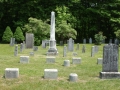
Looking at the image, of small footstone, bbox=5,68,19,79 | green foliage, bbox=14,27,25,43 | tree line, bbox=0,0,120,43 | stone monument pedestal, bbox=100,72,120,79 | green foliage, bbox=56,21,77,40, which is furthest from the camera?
tree line, bbox=0,0,120,43

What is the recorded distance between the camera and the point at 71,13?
1615 inches

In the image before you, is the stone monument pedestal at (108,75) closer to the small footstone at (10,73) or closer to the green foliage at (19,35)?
the small footstone at (10,73)

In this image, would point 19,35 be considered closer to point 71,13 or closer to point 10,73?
point 71,13

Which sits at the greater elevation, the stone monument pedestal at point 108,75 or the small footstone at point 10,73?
the small footstone at point 10,73

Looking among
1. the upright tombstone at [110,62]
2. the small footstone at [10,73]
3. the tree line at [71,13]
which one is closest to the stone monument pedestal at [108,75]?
the upright tombstone at [110,62]

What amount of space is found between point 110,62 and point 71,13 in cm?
3101

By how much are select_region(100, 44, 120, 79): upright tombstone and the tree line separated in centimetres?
2610

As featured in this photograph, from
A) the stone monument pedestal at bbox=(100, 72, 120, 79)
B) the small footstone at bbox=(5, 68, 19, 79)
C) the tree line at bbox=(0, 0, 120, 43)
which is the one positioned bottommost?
the stone monument pedestal at bbox=(100, 72, 120, 79)

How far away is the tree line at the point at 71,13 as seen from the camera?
128 feet

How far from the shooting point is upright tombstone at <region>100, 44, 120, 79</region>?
1048cm

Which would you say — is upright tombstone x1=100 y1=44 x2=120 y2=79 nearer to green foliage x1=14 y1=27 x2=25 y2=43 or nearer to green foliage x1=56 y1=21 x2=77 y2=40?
green foliage x1=56 y1=21 x2=77 y2=40

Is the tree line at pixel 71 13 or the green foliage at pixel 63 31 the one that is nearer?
the green foliage at pixel 63 31

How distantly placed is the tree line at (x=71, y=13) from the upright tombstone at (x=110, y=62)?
85.6 ft

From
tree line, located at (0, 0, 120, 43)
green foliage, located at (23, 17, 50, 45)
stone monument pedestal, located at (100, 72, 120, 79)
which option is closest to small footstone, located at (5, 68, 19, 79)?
stone monument pedestal, located at (100, 72, 120, 79)
